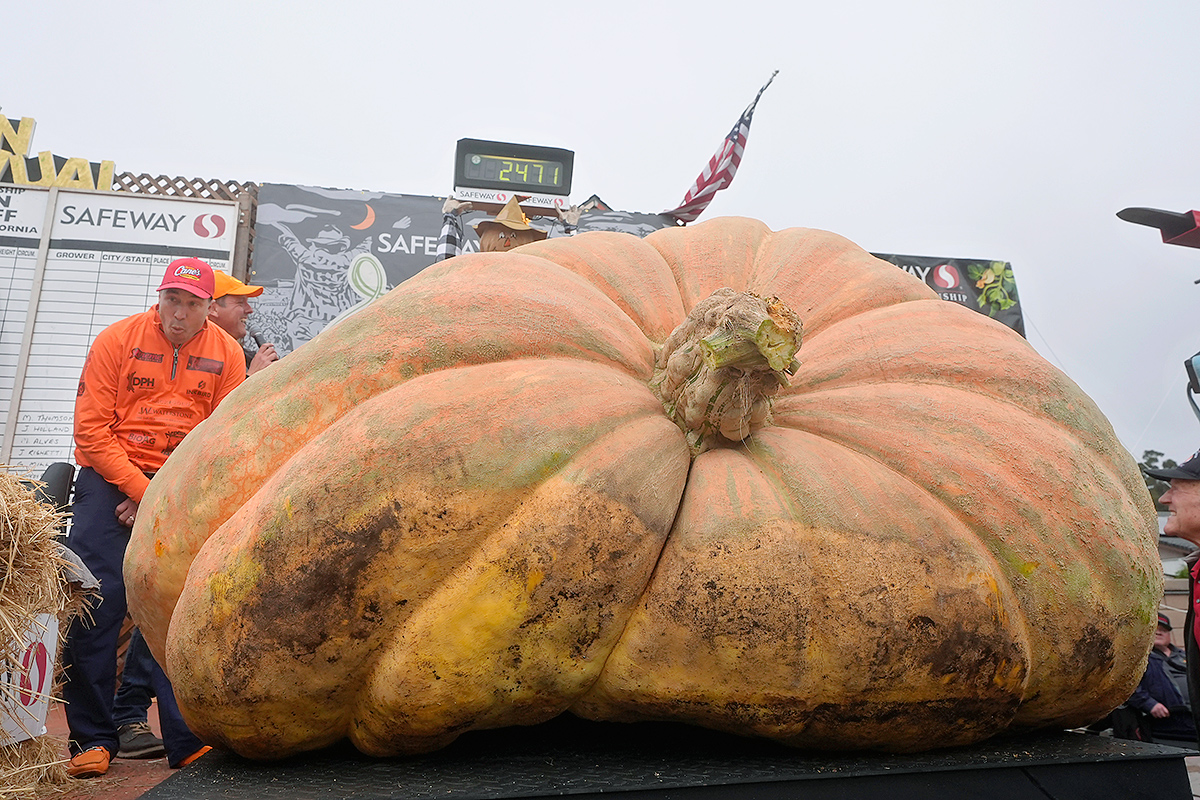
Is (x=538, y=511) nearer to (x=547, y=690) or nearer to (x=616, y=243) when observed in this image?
(x=547, y=690)

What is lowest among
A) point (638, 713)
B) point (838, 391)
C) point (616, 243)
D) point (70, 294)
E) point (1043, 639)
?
point (638, 713)

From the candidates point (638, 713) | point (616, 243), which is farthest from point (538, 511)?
point (616, 243)

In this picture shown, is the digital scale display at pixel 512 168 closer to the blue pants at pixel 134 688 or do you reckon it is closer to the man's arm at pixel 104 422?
the man's arm at pixel 104 422

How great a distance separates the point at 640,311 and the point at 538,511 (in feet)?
2.44

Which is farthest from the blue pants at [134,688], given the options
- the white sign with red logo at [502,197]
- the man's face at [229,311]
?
the white sign with red logo at [502,197]

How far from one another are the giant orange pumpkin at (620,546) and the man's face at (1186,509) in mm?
2024

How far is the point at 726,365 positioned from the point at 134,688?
341 cm

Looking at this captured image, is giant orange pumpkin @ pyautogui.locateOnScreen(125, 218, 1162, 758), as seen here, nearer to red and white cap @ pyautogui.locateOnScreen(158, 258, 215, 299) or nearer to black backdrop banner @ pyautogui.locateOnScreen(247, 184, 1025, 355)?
red and white cap @ pyautogui.locateOnScreen(158, 258, 215, 299)

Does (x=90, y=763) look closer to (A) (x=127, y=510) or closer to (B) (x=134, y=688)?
(B) (x=134, y=688)

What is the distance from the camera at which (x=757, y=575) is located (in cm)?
145

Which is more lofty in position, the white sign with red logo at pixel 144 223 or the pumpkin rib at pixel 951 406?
the white sign with red logo at pixel 144 223

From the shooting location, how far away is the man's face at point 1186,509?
3.33 meters

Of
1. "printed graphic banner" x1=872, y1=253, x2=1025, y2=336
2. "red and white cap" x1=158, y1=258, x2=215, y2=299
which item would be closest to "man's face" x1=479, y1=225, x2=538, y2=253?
"red and white cap" x1=158, y1=258, x2=215, y2=299

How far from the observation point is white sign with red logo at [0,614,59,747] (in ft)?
8.50
